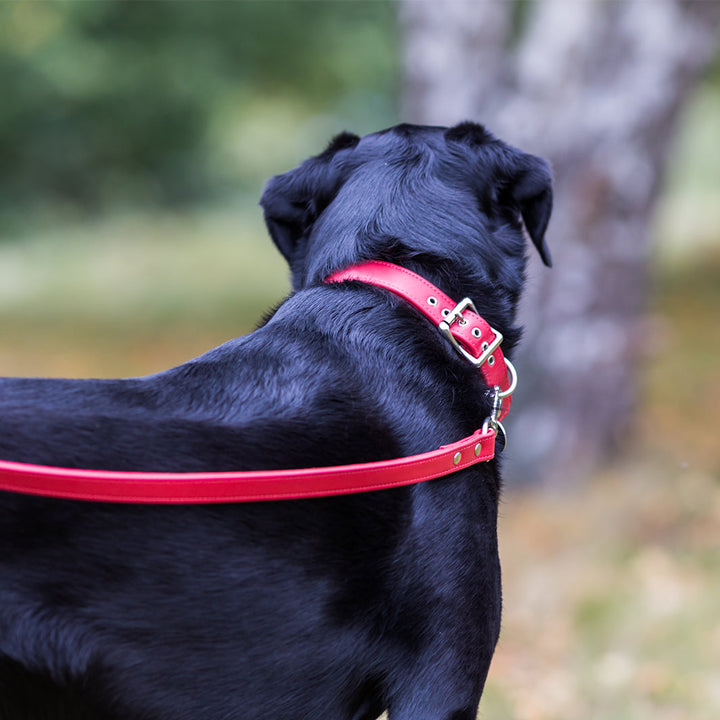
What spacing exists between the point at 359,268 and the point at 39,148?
43.4 feet

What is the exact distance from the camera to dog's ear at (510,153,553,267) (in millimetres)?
2619

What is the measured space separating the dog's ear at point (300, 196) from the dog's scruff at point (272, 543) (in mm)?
313

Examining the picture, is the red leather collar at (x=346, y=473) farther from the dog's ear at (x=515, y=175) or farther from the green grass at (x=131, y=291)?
the green grass at (x=131, y=291)

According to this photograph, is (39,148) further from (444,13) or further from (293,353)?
(293,353)

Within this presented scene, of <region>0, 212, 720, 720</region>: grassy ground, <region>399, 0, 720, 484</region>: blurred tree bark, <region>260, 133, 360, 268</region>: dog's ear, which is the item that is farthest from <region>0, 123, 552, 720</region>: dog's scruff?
<region>399, 0, 720, 484</region>: blurred tree bark

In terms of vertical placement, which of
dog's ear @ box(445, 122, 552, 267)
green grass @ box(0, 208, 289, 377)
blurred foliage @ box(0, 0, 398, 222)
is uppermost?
blurred foliage @ box(0, 0, 398, 222)

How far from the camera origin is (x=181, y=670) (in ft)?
6.09

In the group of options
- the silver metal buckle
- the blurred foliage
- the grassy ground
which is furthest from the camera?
the blurred foliage

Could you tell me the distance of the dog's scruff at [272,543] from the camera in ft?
5.73

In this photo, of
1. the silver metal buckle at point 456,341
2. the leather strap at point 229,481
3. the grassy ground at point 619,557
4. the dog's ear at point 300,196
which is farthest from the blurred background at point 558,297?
the dog's ear at point 300,196

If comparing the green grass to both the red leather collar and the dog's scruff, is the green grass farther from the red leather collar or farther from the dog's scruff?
the dog's scruff

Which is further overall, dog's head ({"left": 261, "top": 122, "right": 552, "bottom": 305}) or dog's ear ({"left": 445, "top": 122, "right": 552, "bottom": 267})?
dog's ear ({"left": 445, "top": 122, "right": 552, "bottom": 267})

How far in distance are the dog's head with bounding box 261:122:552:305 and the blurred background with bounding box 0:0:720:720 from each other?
62cm

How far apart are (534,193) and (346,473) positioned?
3.69 ft
